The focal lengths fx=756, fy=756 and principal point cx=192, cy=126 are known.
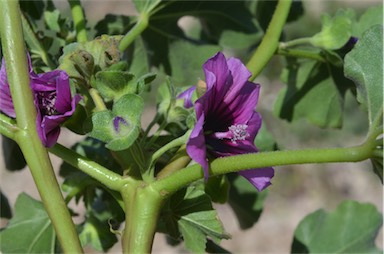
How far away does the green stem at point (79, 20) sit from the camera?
77 cm

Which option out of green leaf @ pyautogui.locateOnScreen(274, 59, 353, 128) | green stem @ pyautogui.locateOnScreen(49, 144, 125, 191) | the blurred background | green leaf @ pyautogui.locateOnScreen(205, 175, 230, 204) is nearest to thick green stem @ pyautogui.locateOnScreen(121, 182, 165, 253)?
green stem @ pyautogui.locateOnScreen(49, 144, 125, 191)

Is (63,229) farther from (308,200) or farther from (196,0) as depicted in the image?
(308,200)

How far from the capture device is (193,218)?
67 centimetres

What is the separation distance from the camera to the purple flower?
0.61 metres

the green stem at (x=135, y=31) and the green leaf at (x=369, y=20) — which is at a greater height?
the green stem at (x=135, y=31)

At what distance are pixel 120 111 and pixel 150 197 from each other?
0.25 ft

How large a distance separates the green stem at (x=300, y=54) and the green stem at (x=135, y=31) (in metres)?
0.15

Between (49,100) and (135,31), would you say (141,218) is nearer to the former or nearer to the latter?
(49,100)

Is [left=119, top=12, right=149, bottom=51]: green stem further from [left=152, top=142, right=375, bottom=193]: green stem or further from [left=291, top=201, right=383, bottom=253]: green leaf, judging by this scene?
[left=291, top=201, right=383, bottom=253]: green leaf

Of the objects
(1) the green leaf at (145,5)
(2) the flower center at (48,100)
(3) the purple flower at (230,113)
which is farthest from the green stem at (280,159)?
(1) the green leaf at (145,5)

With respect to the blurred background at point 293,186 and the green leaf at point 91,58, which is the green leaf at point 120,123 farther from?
the blurred background at point 293,186

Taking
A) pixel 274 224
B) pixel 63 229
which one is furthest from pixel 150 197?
pixel 274 224

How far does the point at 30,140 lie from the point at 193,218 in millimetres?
163

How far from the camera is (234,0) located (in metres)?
1.03
